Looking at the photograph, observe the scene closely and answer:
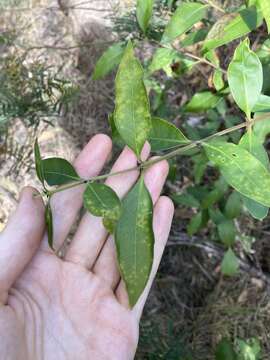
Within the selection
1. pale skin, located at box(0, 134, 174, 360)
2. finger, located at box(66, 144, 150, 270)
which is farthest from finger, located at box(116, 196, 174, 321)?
finger, located at box(66, 144, 150, 270)

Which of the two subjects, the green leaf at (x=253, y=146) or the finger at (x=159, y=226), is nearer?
the green leaf at (x=253, y=146)

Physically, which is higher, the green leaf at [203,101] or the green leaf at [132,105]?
the green leaf at [132,105]

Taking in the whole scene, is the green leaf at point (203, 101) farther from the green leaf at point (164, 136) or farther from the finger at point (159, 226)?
the green leaf at point (164, 136)

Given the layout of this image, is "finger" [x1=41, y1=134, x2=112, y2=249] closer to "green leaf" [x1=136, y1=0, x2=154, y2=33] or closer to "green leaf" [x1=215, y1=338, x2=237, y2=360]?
"green leaf" [x1=136, y1=0, x2=154, y2=33]

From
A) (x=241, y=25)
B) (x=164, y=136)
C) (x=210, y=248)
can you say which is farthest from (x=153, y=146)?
(x=210, y=248)

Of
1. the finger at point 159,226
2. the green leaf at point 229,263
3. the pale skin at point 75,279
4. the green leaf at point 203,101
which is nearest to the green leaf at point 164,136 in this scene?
the pale skin at point 75,279

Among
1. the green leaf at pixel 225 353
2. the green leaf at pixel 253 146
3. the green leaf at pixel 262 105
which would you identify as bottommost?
the green leaf at pixel 225 353

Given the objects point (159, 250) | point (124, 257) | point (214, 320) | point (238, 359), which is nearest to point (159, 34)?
point (159, 250)
